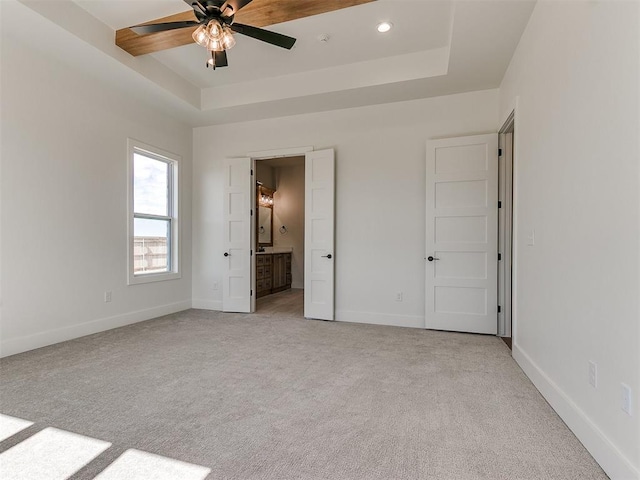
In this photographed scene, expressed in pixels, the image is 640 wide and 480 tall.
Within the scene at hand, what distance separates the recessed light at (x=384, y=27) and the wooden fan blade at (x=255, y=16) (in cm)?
54

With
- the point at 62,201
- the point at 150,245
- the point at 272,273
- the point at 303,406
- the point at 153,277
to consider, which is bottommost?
the point at 303,406

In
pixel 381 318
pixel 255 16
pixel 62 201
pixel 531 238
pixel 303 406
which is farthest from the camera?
pixel 381 318

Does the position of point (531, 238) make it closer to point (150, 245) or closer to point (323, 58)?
point (323, 58)

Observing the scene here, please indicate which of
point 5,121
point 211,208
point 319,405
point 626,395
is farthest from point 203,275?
point 626,395

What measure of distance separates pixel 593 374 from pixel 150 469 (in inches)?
88.7

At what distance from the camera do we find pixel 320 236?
4.81 m

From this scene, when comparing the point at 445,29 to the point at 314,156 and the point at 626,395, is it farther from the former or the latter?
the point at 626,395

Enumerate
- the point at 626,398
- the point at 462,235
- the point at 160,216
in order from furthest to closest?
the point at 160,216 → the point at 462,235 → the point at 626,398

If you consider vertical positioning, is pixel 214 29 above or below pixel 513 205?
above

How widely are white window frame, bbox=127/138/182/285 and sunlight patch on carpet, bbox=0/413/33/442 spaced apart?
2547 mm

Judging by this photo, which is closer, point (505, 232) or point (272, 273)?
point (505, 232)

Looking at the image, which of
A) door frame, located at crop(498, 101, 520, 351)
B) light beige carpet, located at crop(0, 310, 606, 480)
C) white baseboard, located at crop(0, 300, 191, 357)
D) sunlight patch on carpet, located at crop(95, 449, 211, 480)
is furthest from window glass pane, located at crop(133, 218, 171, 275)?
door frame, located at crop(498, 101, 520, 351)

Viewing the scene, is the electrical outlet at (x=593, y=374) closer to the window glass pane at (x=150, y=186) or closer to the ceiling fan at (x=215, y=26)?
the ceiling fan at (x=215, y=26)

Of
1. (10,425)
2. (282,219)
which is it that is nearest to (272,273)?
(282,219)
